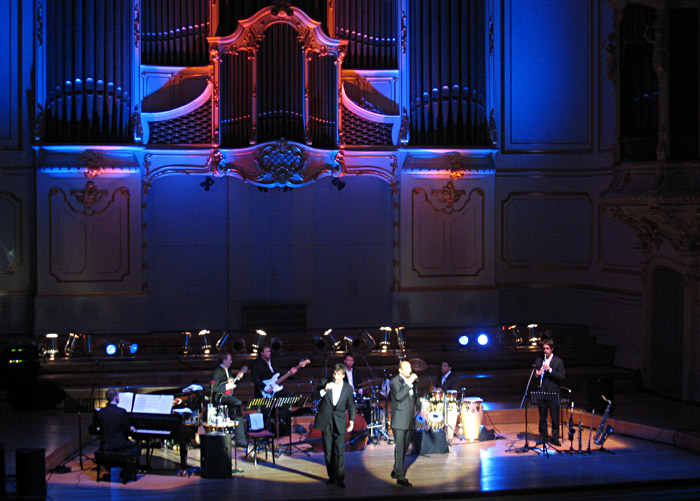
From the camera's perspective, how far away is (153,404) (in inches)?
451

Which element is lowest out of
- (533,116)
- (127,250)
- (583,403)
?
(583,403)

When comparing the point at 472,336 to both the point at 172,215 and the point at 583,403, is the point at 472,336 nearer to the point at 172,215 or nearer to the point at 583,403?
the point at 583,403

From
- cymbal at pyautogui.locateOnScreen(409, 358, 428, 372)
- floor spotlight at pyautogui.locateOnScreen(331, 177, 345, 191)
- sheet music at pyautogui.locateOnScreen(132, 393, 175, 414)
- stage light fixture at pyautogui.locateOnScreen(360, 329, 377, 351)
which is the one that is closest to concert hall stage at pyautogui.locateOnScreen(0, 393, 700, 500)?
sheet music at pyautogui.locateOnScreen(132, 393, 175, 414)

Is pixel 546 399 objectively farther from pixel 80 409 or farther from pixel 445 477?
pixel 80 409

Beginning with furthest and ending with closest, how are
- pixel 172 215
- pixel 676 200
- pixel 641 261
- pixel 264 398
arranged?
pixel 172 215 → pixel 641 261 → pixel 676 200 → pixel 264 398

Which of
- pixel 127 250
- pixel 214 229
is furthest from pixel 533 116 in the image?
pixel 127 250

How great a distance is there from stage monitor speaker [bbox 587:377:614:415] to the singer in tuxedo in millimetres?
593

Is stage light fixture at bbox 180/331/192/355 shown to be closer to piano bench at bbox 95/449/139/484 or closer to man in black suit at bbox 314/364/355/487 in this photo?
piano bench at bbox 95/449/139/484

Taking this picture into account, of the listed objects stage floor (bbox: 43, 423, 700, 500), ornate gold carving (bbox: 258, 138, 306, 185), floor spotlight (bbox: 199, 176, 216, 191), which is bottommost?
stage floor (bbox: 43, 423, 700, 500)

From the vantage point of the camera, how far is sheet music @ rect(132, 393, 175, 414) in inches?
450

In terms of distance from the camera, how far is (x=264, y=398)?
12242 millimetres

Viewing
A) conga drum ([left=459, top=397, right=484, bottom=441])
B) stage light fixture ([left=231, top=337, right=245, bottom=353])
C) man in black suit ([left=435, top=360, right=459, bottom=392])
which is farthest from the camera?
stage light fixture ([left=231, top=337, right=245, bottom=353])

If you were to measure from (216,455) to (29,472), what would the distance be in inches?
82.0

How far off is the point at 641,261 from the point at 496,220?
8.76 feet
